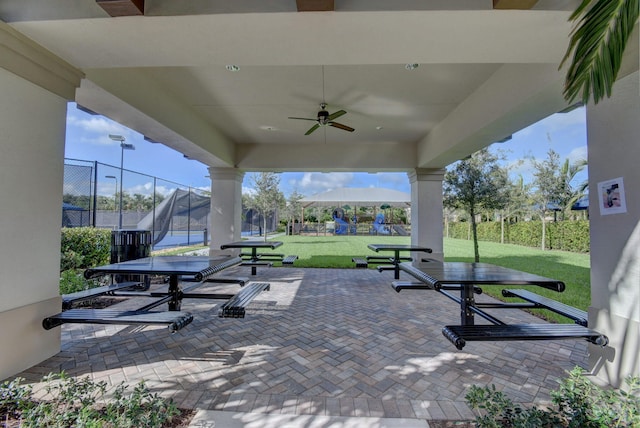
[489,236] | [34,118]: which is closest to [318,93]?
[34,118]

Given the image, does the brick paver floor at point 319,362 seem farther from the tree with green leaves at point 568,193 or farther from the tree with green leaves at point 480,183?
the tree with green leaves at point 568,193

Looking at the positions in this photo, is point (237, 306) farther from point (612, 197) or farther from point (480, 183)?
point (480, 183)

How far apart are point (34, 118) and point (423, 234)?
790cm

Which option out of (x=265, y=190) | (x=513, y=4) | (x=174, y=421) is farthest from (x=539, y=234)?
(x=174, y=421)

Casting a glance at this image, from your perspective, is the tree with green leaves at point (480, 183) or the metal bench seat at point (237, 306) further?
the tree with green leaves at point (480, 183)

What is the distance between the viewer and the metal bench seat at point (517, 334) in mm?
2258

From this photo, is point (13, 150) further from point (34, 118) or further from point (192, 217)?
point (192, 217)

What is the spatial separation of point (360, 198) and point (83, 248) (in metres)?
15.4

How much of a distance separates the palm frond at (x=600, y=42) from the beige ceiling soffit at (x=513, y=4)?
1.69 feet

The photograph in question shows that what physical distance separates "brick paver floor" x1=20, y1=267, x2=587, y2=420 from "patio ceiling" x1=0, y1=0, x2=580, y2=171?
2.99 metres

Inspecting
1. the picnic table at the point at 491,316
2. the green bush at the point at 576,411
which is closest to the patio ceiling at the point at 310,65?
the picnic table at the point at 491,316

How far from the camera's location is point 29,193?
250 centimetres

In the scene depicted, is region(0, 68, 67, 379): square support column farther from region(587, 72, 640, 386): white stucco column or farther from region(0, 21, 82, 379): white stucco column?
region(587, 72, 640, 386): white stucco column

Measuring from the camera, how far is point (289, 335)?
330 cm
